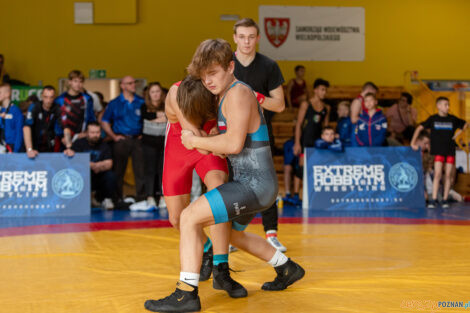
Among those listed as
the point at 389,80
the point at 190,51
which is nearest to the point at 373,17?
the point at 389,80

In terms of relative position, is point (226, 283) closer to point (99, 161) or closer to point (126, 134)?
point (99, 161)

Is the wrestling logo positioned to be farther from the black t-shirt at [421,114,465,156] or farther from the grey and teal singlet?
the grey and teal singlet

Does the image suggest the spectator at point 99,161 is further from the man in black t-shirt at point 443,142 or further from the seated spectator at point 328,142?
the man in black t-shirt at point 443,142

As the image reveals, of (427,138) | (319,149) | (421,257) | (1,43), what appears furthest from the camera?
(1,43)

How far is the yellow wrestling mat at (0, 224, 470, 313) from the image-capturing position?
10.3 feet

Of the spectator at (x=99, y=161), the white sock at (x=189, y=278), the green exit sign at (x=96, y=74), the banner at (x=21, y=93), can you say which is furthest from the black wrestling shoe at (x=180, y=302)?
the green exit sign at (x=96, y=74)

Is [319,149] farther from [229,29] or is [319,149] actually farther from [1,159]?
[229,29]

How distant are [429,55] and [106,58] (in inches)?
296

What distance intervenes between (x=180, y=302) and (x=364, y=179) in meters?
5.18

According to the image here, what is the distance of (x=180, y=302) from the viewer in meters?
3.00

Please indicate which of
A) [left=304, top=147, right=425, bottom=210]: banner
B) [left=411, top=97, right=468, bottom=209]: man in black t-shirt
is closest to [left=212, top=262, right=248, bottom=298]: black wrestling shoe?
[left=304, top=147, right=425, bottom=210]: banner

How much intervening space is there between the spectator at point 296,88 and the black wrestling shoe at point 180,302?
1006 centimetres

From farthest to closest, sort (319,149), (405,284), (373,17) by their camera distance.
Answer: (373,17)
(319,149)
(405,284)

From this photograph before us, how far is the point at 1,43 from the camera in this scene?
1335cm
